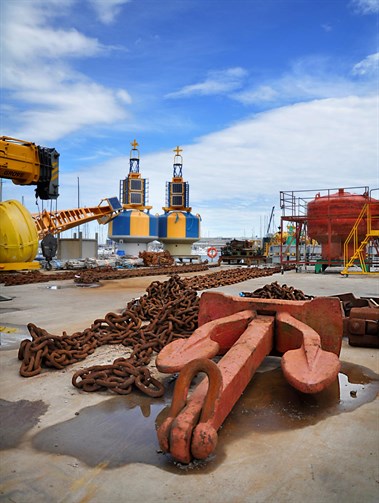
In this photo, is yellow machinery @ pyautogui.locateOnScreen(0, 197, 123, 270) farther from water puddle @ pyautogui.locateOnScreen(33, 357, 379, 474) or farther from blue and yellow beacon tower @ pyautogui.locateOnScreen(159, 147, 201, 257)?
blue and yellow beacon tower @ pyautogui.locateOnScreen(159, 147, 201, 257)

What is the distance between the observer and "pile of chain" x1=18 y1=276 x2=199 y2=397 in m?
2.94

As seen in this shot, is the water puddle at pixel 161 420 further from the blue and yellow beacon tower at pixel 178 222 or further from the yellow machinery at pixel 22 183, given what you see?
the blue and yellow beacon tower at pixel 178 222

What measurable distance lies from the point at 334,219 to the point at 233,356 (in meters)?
14.6

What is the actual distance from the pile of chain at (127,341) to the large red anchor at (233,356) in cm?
45

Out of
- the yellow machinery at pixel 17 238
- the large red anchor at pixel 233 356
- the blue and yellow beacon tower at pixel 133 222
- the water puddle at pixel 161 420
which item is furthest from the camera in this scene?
the blue and yellow beacon tower at pixel 133 222

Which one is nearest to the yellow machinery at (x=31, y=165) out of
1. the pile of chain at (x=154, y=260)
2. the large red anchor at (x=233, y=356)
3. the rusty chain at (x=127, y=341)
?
the rusty chain at (x=127, y=341)

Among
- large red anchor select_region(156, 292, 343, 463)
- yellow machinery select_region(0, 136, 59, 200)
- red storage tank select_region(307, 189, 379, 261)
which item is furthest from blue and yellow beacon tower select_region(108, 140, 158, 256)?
large red anchor select_region(156, 292, 343, 463)

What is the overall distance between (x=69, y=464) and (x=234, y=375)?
93cm

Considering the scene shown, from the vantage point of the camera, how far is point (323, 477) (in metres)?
1.82

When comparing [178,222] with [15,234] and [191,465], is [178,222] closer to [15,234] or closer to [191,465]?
[15,234]

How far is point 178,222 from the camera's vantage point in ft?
92.6

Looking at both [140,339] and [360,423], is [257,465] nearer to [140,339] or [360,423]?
[360,423]

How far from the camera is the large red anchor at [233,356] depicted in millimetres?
1912

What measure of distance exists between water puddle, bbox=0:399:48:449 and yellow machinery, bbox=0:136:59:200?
590cm
